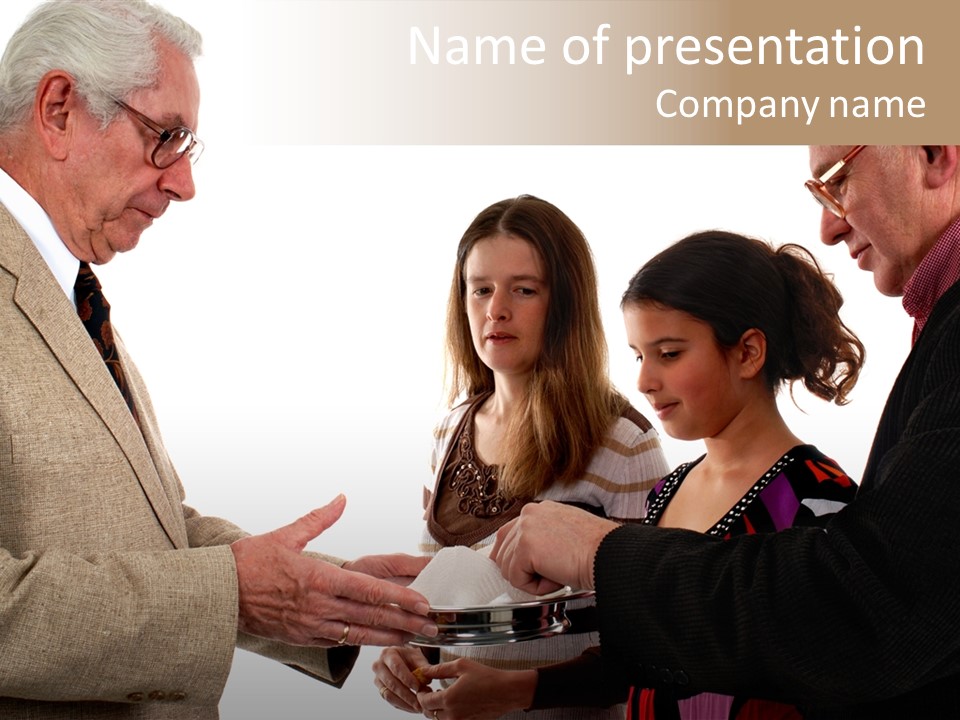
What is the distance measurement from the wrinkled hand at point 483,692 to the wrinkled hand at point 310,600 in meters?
0.52

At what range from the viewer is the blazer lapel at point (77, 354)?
1.54m

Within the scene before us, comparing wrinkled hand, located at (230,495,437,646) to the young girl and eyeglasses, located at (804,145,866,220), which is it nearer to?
the young girl

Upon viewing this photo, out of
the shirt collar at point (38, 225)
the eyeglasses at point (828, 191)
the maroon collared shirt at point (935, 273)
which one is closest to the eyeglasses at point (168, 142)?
the shirt collar at point (38, 225)

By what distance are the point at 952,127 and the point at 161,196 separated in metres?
1.42

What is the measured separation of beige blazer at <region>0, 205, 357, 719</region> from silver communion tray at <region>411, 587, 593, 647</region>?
0.30m

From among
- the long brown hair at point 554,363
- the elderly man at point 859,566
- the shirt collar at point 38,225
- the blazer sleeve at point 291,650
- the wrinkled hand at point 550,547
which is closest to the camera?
the elderly man at point 859,566

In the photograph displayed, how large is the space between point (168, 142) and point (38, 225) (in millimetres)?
260

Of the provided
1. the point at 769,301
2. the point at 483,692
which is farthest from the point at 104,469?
the point at 769,301

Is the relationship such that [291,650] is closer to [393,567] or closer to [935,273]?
[393,567]

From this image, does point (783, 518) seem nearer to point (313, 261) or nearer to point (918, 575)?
point (918, 575)

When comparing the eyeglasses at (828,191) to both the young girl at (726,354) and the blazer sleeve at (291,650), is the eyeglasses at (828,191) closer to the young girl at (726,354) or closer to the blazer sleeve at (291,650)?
the young girl at (726,354)

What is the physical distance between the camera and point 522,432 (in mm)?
2312

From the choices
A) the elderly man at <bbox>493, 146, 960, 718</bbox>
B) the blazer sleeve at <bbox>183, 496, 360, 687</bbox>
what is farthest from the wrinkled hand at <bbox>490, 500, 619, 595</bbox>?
the blazer sleeve at <bbox>183, 496, 360, 687</bbox>

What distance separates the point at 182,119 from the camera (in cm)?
181
